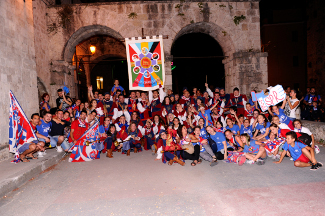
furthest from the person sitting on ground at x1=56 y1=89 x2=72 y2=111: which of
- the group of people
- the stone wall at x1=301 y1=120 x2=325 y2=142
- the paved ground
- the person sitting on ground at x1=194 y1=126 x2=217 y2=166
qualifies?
the stone wall at x1=301 y1=120 x2=325 y2=142

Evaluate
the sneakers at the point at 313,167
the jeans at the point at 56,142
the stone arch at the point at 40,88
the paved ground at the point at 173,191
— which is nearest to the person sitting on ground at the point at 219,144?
the paved ground at the point at 173,191

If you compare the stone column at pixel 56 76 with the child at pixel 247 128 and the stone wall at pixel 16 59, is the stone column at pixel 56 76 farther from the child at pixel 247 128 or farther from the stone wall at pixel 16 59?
the child at pixel 247 128

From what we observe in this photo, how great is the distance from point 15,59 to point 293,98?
871 centimetres

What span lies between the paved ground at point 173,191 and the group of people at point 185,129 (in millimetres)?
380

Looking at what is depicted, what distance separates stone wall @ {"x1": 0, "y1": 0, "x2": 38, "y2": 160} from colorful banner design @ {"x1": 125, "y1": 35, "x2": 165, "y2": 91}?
3309 millimetres

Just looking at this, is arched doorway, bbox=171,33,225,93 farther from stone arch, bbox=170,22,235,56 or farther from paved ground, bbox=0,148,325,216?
paved ground, bbox=0,148,325,216

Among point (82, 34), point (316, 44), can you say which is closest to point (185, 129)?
point (82, 34)

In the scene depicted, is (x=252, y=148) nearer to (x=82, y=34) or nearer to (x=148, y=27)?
(x=148, y=27)

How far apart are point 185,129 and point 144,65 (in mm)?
3346

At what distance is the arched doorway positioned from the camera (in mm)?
19062

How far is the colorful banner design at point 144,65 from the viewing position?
7.68m

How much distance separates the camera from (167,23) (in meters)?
9.39

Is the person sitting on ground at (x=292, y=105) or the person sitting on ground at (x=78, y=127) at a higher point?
the person sitting on ground at (x=292, y=105)

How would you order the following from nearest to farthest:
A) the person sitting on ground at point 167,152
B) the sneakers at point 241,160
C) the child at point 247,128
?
the sneakers at point 241,160 < the person sitting on ground at point 167,152 < the child at point 247,128
